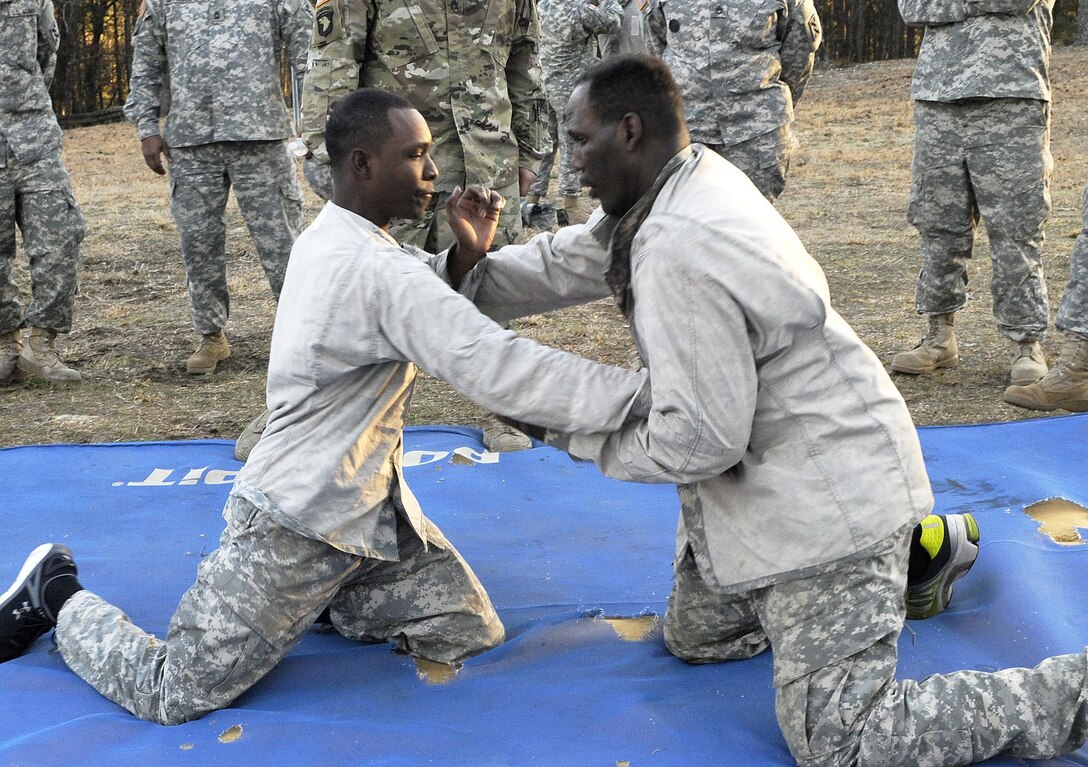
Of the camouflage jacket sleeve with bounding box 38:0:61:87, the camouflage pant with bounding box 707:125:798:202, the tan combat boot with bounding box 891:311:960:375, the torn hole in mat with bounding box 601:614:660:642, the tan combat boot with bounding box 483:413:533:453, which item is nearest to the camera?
the torn hole in mat with bounding box 601:614:660:642

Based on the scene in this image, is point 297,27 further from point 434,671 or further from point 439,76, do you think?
point 434,671

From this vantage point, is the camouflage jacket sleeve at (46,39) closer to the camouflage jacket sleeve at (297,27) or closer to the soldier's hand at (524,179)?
the camouflage jacket sleeve at (297,27)

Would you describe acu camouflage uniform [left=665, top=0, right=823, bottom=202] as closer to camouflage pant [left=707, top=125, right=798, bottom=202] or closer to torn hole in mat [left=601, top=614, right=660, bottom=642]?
camouflage pant [left=707, top=125, right=798, bottom=202]

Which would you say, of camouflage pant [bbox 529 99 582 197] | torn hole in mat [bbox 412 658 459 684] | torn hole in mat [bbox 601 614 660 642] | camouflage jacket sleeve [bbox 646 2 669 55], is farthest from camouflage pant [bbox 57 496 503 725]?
camouflage pant [bbox 529 99 582 197]

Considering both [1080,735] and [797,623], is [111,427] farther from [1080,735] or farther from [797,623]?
[1080,735]

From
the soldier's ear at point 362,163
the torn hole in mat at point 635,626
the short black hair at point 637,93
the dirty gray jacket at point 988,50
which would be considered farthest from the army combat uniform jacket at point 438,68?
the short black hair at point 637,93

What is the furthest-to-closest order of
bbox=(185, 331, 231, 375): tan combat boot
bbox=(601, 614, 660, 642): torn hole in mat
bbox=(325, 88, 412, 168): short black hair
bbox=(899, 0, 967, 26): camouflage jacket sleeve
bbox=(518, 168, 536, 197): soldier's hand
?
bbox=(185, 331, 231, 375): tan combat boot
bbox=(899, 0, 967, 26): camouflage jacket sleeve
bbox=(518, 168, 536, 197): soldier's hand
bbox=(601, 614, 660, 642): torn hole in mat
bbox=(325, 88, 412, 168): short black hair

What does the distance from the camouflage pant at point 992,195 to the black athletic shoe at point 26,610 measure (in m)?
3.63

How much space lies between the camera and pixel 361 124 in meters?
2.68

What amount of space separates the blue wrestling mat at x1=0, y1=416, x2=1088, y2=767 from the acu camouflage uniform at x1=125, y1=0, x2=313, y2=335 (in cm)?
153

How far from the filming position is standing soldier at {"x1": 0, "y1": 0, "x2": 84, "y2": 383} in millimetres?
5348

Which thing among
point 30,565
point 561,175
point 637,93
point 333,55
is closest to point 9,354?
point 333,55

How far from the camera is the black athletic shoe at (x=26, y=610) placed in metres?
2.89

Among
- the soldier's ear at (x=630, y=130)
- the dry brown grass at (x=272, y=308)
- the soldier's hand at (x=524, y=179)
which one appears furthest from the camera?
the dry brown grass at (x=272, y=308)
